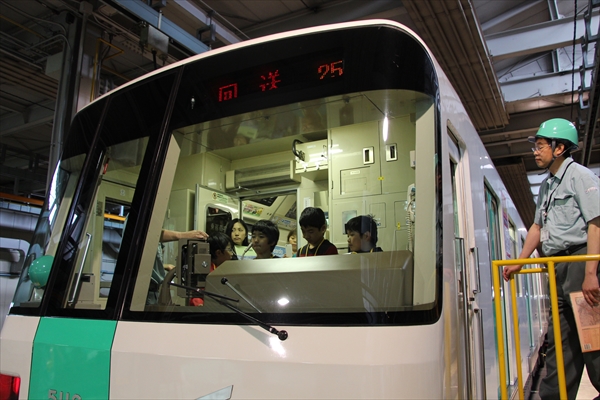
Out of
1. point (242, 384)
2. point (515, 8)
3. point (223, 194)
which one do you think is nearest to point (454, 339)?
point (242, 384)

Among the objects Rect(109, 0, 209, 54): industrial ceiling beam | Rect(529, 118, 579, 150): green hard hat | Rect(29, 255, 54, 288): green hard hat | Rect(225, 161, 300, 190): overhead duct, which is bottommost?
Rect(29, 255, 54, 288): green hard hat

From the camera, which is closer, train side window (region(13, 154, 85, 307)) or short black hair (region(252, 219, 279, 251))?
train side window (region(13, 154, 85, 307))

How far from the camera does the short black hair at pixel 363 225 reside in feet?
6.32

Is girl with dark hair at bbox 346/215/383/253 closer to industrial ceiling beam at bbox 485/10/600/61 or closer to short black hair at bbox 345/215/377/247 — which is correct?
short black hair at bbox 345/215/377/247

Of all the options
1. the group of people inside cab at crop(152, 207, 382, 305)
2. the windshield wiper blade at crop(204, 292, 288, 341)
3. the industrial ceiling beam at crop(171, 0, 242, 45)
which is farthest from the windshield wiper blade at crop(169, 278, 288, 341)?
the industrial ceiling beam at crop(171, 0, 242, 45)

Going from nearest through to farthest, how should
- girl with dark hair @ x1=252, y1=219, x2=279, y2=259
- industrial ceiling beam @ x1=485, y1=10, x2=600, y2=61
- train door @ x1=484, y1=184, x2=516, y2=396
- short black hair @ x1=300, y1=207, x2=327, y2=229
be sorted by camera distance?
short black hair @ x1=300, y1=207, x2=327, y2=229
girl with dark hair @ x1=252, y1=219, x2=279, y2=259
train door @ x1=484, y1=184, x2=516, y2=396
industrial ceiling beam @ x1=485, y1=10, x2=600, y2=61

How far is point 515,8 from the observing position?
21.2 ft

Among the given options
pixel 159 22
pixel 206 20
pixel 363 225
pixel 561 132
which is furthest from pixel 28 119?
pixel 561 132

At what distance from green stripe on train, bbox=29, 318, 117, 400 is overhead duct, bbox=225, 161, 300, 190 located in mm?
1071

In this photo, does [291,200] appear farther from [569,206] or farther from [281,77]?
[569,206]

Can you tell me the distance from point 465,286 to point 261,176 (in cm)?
117

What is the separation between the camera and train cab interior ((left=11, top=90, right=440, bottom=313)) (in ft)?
5.52

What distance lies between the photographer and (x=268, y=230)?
2.49 m

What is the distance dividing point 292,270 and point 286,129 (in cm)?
70
